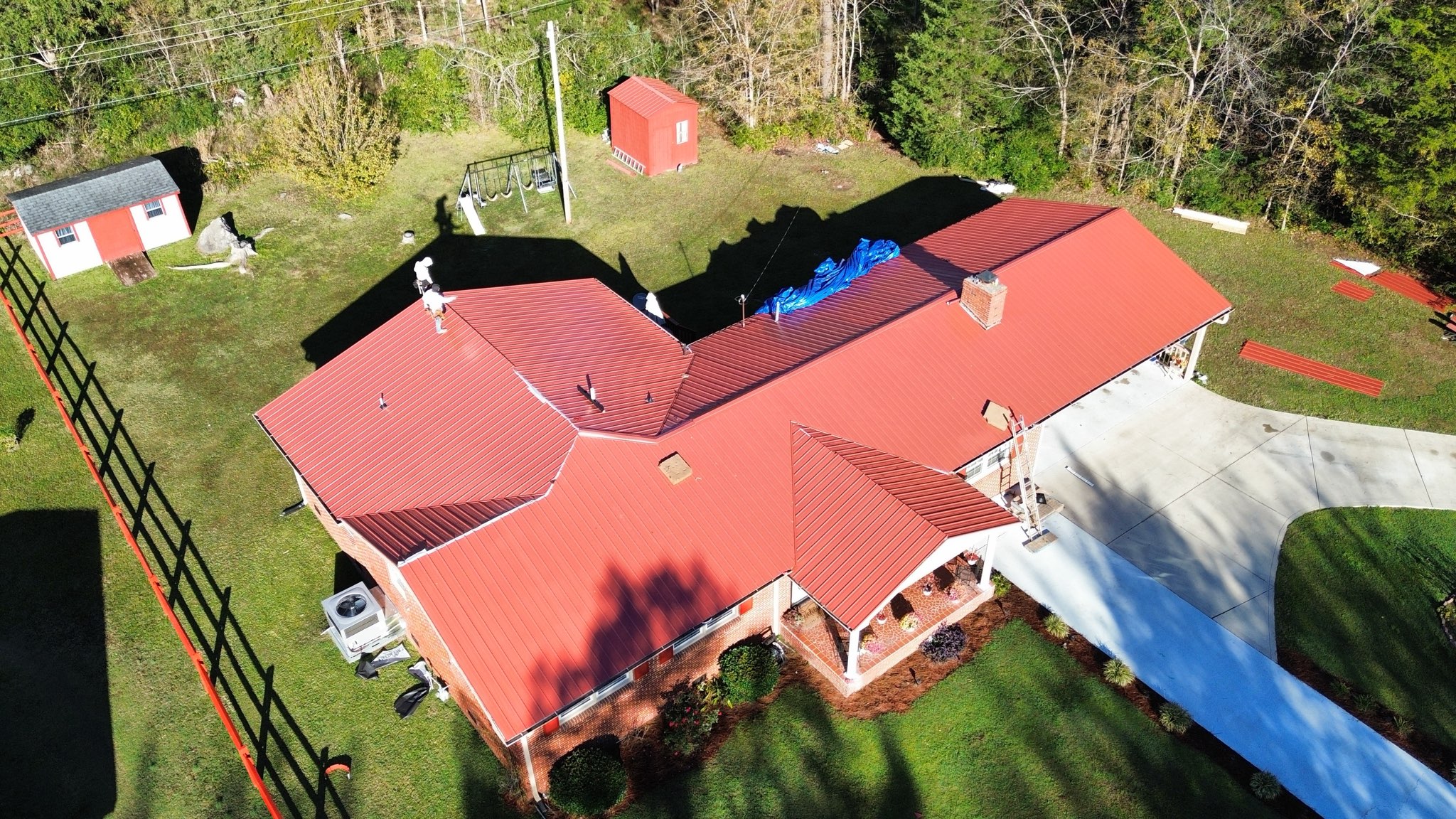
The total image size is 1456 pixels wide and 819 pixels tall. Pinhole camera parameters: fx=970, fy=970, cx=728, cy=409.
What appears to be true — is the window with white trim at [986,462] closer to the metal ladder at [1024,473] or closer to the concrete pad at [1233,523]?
the metal ladder at [1024,473]

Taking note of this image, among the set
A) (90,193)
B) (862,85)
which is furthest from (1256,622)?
(90,193)

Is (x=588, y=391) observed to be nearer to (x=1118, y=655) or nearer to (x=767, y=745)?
(x=767, y=745)

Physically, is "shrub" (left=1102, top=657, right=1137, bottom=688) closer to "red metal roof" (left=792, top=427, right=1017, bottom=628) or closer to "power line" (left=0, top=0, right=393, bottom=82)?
"red metal roof" (left=792, top=427, right=1017, bottom=628)

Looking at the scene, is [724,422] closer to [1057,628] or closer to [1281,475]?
[1057,628]

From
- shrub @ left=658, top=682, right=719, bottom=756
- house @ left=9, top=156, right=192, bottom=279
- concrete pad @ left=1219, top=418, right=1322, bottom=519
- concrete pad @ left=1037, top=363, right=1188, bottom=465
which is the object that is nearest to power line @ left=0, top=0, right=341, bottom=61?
house @ left=9, top=156, right=192, bottom=279

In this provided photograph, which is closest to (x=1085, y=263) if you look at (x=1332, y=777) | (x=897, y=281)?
(x=897, y=281)
